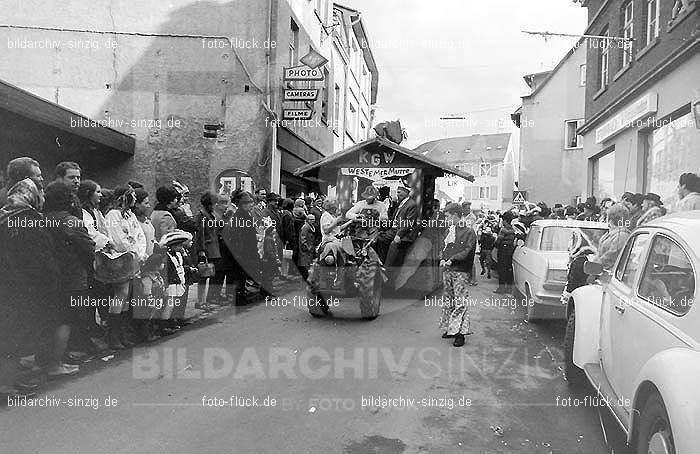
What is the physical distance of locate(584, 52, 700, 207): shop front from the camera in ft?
38.6

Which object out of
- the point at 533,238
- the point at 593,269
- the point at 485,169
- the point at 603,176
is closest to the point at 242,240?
the point at 533,238

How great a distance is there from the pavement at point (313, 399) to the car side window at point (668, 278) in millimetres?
1316

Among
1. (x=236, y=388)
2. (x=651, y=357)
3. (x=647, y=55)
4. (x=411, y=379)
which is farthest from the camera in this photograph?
(x=647, y=55)

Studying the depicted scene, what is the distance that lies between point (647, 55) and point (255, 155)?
33.8 feet

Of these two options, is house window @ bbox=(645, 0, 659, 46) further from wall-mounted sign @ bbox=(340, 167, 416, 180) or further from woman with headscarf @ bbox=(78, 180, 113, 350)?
woman with headscarf @ bbox=(78, 180, 113, 350)

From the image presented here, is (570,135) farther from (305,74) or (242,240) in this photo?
(242,240)

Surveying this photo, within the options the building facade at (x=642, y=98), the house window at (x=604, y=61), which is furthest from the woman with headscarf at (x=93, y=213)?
the house window at (x=604, y=61)

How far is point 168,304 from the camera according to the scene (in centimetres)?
Result: 789

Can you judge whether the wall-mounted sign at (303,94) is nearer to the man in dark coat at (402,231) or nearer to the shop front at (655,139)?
the man in dark coat at (402,231)

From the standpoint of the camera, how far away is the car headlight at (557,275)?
8602 mm

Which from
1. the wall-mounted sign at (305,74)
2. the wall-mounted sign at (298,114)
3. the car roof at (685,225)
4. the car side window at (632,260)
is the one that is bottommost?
the car side window at (632,260)

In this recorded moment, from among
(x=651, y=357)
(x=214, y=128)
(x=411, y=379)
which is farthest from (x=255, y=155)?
(x=651, y=357)

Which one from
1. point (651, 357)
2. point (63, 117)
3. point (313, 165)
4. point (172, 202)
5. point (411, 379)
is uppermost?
point (63, 117)

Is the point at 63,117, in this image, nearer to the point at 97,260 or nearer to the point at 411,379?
the point at 97,260
